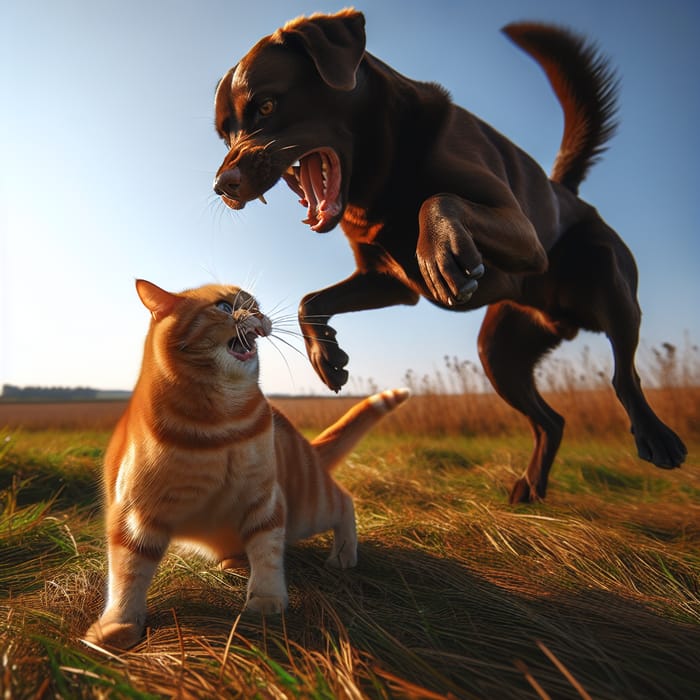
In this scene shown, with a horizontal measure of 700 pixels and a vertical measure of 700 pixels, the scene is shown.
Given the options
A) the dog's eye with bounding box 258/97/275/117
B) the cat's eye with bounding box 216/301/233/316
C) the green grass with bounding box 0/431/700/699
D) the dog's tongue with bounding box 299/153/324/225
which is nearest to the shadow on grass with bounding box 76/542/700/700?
the green grass with bounding box 0/431/700/699

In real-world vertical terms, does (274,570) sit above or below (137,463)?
below

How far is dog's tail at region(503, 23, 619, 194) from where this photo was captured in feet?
8.46

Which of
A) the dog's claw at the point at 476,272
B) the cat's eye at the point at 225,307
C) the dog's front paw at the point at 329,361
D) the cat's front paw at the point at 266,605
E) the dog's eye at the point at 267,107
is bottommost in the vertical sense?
the cat's front paw at the point at 266,605

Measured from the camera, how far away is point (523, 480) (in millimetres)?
2893

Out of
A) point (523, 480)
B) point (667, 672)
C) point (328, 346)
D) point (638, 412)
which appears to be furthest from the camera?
point (523, 480)

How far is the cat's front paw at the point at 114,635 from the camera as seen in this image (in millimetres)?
1171

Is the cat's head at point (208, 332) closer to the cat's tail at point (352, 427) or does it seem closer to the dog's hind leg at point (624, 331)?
the cat's tail at point (352, 427)

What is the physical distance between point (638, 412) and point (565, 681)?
57.3 inches

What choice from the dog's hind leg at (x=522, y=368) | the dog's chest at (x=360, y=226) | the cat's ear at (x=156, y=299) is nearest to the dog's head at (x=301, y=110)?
the dog's chest at (x=360, y=226)

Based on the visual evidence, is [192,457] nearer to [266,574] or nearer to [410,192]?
[266,574]

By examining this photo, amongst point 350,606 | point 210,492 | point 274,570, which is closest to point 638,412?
point 350,606

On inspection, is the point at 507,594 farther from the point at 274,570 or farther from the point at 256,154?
the point at 256,154

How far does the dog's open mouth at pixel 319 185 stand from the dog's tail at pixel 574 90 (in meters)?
1.48

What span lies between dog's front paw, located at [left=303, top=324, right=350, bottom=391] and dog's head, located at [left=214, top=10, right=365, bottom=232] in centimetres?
49
